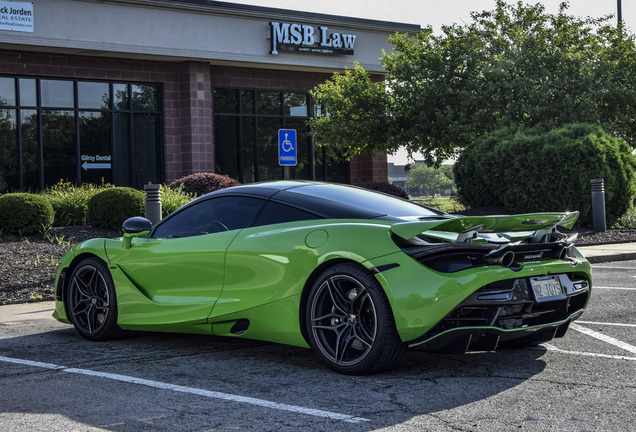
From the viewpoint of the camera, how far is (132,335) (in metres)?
7.27

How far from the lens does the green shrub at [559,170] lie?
18203 mm

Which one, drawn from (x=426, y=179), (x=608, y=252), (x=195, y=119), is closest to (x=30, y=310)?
(x=608, y=252)

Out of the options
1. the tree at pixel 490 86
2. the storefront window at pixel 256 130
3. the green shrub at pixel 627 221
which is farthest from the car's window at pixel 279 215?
the storefront window at pixel 256 130

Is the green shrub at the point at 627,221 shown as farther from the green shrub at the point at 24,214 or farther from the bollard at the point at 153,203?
the green shrub at the point at 24,214

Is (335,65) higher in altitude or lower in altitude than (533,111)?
higher

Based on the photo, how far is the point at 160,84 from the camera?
25000 millimetres

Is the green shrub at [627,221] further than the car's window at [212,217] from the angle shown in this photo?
Yes

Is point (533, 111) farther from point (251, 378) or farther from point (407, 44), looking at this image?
point (251, 378)

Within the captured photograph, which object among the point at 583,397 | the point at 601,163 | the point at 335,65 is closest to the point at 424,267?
the point at 583,397

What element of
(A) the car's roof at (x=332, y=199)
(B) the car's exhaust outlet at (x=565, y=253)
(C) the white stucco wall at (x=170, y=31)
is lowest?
(B) the car's exhaust outlet at (x=565, y=253)

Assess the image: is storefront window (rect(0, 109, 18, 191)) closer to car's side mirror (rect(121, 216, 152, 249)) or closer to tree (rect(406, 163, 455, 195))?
car's side mirror (rect(121, 216, 152, 249))

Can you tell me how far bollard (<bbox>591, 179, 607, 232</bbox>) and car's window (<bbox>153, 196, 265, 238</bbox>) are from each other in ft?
41.7

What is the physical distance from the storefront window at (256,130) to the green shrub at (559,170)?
863 centimetres

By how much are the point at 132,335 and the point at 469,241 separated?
11.6 ft
